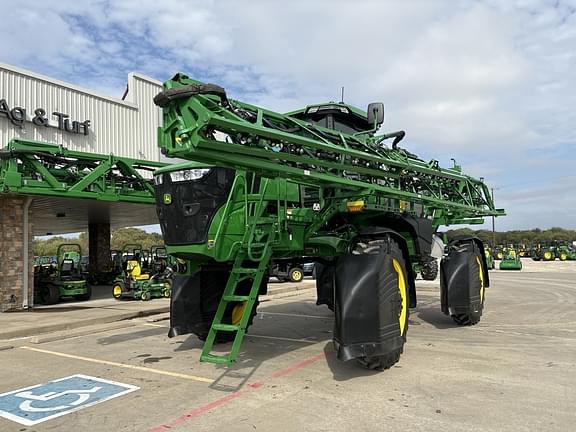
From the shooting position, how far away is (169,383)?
559 cm

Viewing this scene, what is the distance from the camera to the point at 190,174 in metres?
6.11

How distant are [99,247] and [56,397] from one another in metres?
21.5

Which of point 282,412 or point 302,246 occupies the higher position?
point 302,246

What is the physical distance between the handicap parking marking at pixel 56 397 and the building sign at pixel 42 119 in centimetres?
1073

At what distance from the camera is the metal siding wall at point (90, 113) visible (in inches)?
566

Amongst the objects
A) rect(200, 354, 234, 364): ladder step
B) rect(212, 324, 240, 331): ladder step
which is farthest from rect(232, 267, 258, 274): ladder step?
rect(200, 354, 234, 364): ladder step

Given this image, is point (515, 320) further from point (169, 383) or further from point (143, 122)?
point (143, 122)

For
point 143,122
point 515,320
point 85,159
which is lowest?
point 515,320

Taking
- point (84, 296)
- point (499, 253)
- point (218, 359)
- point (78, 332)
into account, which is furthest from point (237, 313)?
point (499, 253)

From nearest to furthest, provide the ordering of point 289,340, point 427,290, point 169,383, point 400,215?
point 169,383
point 400,215
point 289,340
point 427,290

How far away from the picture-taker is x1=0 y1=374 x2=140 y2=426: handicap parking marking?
469cm

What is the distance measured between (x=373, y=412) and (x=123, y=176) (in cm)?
1008

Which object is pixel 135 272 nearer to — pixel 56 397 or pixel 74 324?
pixel 74 324

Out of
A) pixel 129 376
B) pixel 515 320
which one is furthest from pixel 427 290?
pixel 129 376
